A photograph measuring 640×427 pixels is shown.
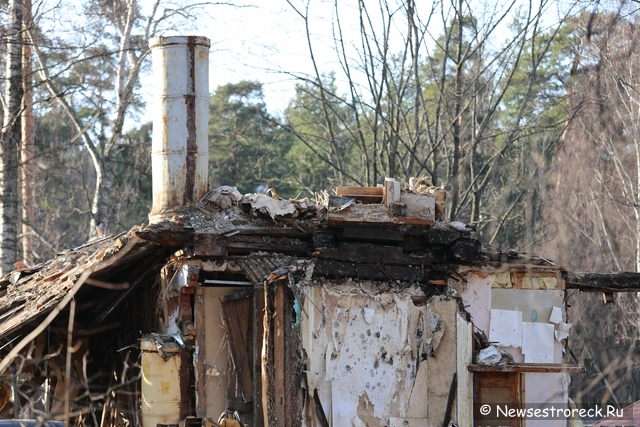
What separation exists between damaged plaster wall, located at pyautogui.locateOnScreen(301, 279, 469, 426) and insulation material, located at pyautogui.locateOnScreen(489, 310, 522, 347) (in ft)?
1.95

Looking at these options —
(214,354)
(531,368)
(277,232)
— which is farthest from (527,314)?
(214,354)

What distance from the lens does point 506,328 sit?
31.3ft

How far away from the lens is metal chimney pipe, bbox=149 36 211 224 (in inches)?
392

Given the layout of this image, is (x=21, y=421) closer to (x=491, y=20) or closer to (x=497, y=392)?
(x=497, y=392)

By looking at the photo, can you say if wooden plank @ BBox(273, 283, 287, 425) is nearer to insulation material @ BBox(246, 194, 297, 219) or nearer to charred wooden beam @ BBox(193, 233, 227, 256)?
charred wooden beam @ BBox(193, 233, 227, 256)

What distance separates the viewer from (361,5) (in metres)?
14.5

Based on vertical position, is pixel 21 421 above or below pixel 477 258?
below

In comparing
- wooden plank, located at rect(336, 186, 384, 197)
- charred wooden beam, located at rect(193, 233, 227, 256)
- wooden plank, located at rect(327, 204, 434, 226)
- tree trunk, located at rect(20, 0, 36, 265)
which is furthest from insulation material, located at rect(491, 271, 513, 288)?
tree trunk, located at rect(20, 0, 36, 265)

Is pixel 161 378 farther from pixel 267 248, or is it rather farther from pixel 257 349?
pixel 267 248

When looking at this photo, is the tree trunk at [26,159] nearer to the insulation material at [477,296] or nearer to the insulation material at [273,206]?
the insulation material at [273,206]

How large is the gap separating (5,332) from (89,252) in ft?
6.98

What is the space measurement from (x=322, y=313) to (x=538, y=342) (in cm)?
258

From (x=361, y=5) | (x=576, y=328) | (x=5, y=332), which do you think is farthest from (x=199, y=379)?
(x=576, y=328)

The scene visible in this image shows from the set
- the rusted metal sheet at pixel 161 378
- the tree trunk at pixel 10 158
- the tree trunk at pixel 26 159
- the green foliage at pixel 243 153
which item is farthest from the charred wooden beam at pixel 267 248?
the green foliage at pixel 243 153
